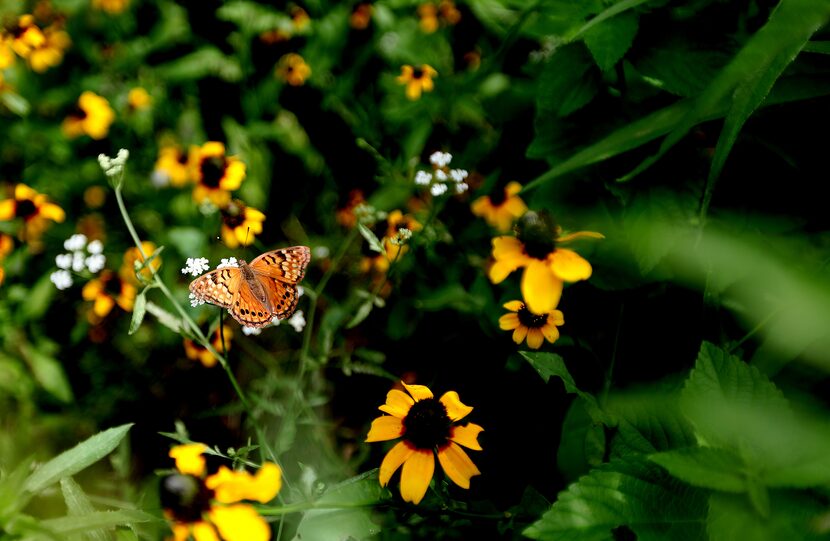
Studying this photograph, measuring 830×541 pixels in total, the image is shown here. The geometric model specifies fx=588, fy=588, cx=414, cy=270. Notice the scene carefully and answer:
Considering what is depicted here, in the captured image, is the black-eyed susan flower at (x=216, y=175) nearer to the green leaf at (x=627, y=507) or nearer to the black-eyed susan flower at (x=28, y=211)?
the black-eyed susan flower at (x=28, y=211)

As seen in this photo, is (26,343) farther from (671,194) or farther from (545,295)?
(671,194)

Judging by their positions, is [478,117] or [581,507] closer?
[581,507]

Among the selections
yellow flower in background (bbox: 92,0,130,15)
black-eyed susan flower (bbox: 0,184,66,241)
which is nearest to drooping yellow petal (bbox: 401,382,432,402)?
black-eyed susan flower (bbox: 0,184,66,241)

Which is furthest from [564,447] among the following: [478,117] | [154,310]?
[478,117]

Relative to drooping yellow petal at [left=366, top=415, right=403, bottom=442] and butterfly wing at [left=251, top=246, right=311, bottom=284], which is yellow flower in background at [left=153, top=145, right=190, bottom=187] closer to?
butterfly wing at [left=251, top=246, right=311, bottom=284]

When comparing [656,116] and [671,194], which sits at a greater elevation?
[656,116]

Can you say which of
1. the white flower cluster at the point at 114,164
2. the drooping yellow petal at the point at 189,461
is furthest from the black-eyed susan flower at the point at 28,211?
the drooping yellow petal at the point at 189,461
